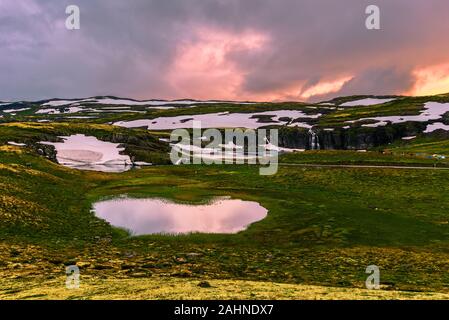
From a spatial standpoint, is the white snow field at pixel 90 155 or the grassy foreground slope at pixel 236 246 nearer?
the grassy foreground slope at pixel 236 246

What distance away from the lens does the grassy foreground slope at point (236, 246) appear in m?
21.3

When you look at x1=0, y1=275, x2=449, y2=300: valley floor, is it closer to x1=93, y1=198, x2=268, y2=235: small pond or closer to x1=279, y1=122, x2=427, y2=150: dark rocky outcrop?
x1=93, y1=198, x2=268, y2=235: small pond

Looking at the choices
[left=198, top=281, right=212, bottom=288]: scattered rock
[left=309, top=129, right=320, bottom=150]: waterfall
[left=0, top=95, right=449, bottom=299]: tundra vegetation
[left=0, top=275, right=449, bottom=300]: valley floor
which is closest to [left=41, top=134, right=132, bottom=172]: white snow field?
[left=0, top=95, right=449, bottom=299]: tundra vegetation

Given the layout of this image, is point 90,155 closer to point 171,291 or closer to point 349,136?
point 171,291

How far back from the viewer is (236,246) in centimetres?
3388

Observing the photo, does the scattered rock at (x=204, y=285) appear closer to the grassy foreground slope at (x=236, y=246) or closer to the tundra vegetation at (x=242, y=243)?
the tundra vegetation at (x=242, y=243)

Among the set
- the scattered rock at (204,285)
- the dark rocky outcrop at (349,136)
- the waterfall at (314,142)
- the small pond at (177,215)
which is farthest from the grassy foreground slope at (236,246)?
the waterfall at (314,142)

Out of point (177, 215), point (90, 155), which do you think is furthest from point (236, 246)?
point (90, 155)

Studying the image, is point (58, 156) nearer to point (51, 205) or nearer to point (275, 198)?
point (51, 205)

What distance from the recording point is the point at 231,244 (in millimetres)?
34562

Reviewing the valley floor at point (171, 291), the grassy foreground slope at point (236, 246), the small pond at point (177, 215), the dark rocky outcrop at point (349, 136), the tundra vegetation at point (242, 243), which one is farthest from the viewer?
the dark rocky outcrop at point (349, 136)
